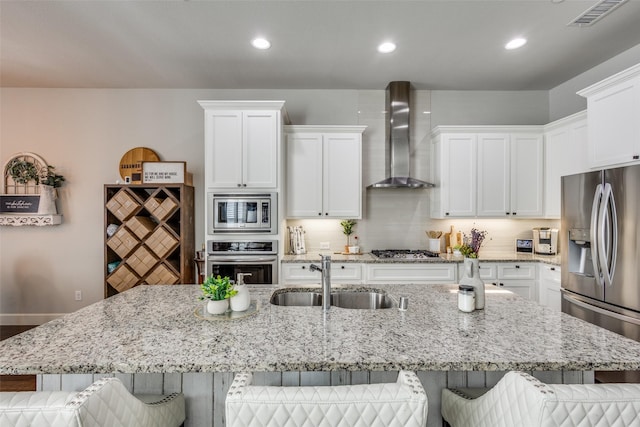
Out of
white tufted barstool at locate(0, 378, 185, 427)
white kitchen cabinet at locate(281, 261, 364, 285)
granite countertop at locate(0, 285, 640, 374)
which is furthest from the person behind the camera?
white kitchen cabinet at locate(281, 261, 364, 285)

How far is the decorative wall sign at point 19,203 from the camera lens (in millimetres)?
3814

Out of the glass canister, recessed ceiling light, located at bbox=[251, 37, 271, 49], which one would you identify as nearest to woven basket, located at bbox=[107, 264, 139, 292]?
recessed ceiling light, located at bbox=[251, 37, 271, 49]

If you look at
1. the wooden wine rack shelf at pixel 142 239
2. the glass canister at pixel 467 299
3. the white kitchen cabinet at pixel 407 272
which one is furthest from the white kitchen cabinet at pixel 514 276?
the wooden wine rack shelf at pixel 142 239

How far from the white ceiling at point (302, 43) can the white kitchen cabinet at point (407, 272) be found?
85.2 inches

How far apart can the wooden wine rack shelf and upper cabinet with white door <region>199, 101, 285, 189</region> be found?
23.9 inches

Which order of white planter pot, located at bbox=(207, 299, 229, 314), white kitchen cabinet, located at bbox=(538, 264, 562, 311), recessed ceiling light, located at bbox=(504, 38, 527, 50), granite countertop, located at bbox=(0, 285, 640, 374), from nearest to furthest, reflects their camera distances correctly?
1. granite countertop, located at bbox=(0, 285, 640, 374)
2. white planter pot, located at bbox=(207, 299, 229, 314)
3. recessed ceiling light, located at bbox=(504, 38, 527, 50)
4. white kitchen cabinet, located at bbox=(538, 264, 562, 311)

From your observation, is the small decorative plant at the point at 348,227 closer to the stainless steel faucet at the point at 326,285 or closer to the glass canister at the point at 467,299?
the stainless steel faucet at the point at 326,285

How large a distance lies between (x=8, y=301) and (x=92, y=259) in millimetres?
1162

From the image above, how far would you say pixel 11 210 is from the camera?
3824mm

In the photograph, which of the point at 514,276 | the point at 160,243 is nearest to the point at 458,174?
the point at 514,276

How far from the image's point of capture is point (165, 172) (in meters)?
3.60

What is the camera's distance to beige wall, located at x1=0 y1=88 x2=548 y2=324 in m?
3.95

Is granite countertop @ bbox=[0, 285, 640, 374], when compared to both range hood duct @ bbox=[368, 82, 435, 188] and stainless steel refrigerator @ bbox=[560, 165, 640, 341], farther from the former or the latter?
range hood duct @ bbox=[368, 82, 435, 188]

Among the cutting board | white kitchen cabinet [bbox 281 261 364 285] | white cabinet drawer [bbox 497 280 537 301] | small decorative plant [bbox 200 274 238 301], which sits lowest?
white cabinet drawer [bbox 497 280 537 301]
